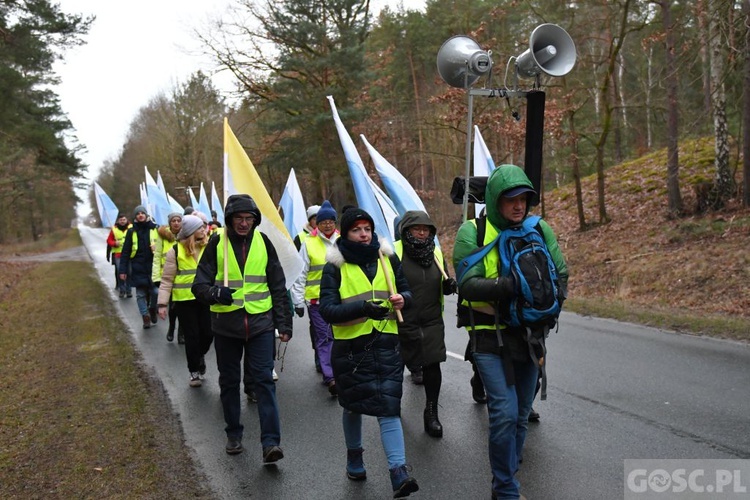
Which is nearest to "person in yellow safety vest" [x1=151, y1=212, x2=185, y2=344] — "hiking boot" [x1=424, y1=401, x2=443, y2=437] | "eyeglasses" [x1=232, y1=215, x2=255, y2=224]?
"eyeglasses" [x1=232, y1=215, x2=255, y2=224]

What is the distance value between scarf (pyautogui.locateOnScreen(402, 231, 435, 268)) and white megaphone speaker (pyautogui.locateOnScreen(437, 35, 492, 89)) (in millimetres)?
1589

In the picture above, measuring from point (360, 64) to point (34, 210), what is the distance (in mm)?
45859

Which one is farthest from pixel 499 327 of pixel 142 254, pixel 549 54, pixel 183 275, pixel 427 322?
pixel 142 254

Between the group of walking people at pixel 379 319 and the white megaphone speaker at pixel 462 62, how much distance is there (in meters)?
A: 1.56

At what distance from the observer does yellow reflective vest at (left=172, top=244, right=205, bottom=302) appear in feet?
24.2

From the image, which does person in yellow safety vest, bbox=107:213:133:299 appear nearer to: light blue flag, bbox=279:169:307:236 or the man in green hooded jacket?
light blue flag, bbox=279:169:307:236

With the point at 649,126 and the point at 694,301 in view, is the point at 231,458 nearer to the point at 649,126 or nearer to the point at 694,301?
the point at 694,301

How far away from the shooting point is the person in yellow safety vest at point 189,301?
7.30 m

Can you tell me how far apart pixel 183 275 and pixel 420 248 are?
358 cm

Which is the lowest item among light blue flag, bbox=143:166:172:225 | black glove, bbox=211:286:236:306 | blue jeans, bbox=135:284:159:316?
blue jeans, bbox=135:284:159:316

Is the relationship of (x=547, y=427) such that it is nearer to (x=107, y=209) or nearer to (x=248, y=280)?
(x=248, y=280)

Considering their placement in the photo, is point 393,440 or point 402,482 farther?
point 393,440

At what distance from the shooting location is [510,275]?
363 cm

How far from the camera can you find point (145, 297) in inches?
457
